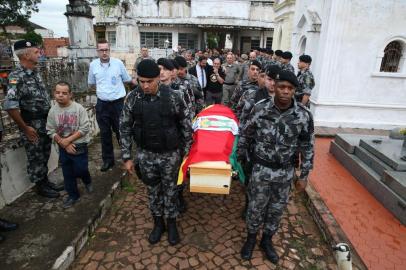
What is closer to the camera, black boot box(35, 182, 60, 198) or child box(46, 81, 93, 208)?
child box(46, 81, 93, 208)

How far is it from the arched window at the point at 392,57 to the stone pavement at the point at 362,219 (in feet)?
13.2

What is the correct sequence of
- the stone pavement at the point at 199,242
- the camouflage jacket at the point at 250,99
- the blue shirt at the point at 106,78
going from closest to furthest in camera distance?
1. the stone pavement at the point at 199,242
2. the camouflage jacket at the point at 250,99
3. the blue shirt at the point at 106,78

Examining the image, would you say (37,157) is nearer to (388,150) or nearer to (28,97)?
(28,97)

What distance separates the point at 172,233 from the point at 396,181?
325cm

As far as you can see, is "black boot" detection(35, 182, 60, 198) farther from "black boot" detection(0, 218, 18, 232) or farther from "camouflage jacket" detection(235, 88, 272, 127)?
"camouflage jacket" detection(235, 88, 272, 127)

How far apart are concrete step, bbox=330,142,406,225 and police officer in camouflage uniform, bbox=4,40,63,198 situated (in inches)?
189

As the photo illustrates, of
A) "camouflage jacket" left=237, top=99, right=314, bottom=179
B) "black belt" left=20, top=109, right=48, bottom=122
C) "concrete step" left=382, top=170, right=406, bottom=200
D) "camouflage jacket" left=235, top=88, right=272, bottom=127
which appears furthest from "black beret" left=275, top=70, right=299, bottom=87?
"black belt" left=20, top=109, right=48, bottom=122

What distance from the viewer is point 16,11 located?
78.7 ft

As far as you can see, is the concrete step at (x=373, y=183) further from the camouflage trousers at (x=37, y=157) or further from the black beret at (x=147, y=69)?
the camouflage trousers at (x=37, y=157)

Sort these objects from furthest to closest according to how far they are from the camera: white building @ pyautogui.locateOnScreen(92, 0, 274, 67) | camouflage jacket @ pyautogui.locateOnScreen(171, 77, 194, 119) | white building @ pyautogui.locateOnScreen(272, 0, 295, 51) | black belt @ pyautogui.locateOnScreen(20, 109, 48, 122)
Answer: white building @ pyautogui.locateOnScreen(92, 0, 274, 67)
white building @ pyautogui.locateOnScreen(272, 0, 295, 51)
camouflage jacket @ pyautogui.locateOnScreen(171, 77, 194, 119)
black belt @ pyautogui.locateOnScreen(20, 109, 48, 122)

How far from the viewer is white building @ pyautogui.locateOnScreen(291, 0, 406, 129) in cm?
688

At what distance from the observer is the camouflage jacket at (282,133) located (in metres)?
2.62

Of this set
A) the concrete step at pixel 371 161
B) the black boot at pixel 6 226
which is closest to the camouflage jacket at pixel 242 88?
the concrete step at pixel 371 161

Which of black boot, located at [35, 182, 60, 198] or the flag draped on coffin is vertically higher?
the flag draped on coffin
